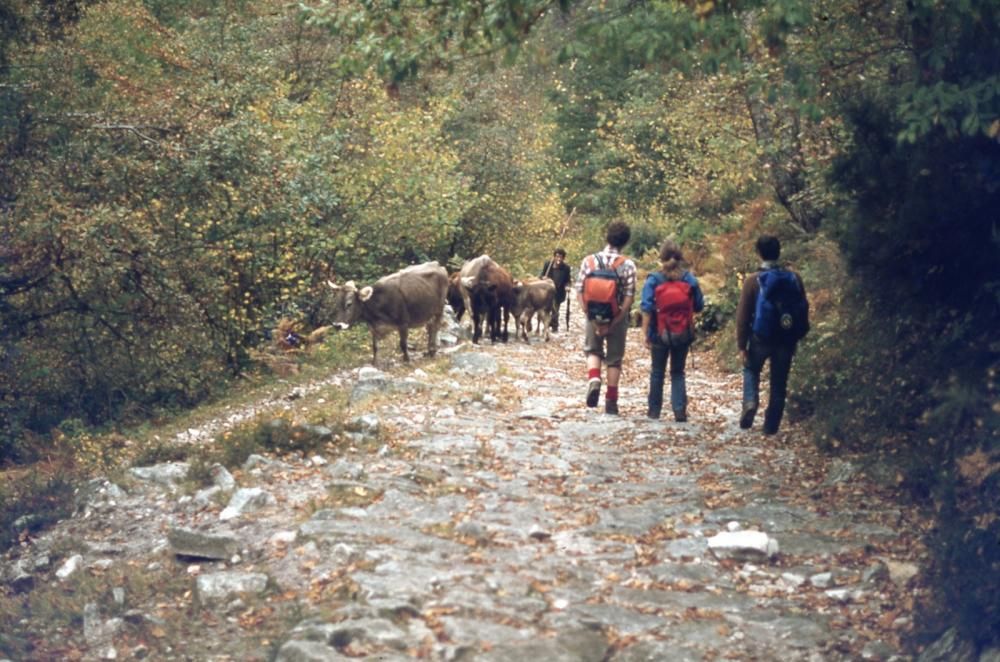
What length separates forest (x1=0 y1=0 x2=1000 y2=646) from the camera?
355 inches

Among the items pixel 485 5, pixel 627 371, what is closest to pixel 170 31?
pixel 627 371

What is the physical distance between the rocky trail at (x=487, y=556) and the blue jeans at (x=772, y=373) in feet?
1.13

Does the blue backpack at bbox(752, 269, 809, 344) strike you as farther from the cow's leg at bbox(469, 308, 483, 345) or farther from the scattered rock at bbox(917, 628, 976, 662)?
the cow's leg at bbox(469, 308, 483, 345)

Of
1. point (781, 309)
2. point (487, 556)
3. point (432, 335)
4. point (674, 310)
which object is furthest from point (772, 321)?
point (432, 335)

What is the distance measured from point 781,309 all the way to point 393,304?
29.6ft

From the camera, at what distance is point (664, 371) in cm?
1434

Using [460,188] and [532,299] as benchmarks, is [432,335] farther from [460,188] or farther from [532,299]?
[460,188]

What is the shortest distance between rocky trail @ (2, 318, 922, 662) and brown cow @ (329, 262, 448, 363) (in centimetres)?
691

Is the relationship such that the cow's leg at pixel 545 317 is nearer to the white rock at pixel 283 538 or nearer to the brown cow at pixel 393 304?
the brown cow at pixel 393 304

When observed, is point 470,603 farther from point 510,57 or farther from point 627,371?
point 627,371

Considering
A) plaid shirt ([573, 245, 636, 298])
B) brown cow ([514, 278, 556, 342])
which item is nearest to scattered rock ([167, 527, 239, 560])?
plaid shirt ([573, 245, 636, 298])

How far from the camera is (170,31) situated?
94.2 feet

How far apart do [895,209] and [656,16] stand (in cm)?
229

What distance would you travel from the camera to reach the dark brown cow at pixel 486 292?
78.4 feet
